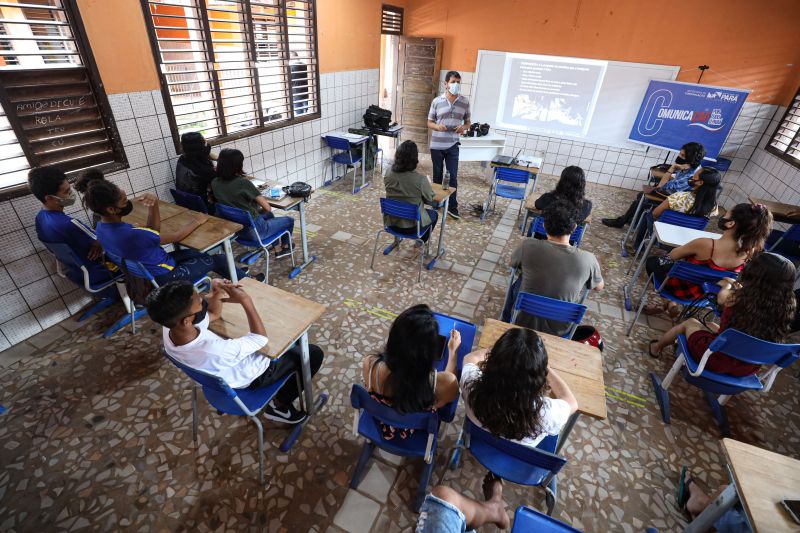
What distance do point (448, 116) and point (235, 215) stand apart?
3.30m

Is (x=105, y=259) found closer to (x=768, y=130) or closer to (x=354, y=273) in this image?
(x=354, y=273)

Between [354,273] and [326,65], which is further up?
[326,65]

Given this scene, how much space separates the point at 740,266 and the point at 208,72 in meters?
5.31

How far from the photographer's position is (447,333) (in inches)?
87.2

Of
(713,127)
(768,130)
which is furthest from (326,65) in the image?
(768,130)

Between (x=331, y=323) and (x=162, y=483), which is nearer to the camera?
(x=162, y=483)

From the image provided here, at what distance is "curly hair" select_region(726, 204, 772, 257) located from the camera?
277 cm

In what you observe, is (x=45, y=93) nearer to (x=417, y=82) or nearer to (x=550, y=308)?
(x=550, y=308)

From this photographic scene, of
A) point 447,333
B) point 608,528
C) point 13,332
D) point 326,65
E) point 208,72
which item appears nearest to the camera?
point 608,528

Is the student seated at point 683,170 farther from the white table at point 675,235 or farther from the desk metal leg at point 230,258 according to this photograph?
the desk metal leg at point 230,258

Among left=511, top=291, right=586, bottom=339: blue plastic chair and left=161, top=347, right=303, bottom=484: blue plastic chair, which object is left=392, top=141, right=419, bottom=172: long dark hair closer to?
left=511, top=291, right=586, bottom=339: blue plastic chair

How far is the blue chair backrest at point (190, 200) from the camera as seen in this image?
135 inches

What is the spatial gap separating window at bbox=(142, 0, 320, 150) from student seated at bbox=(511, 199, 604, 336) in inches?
142

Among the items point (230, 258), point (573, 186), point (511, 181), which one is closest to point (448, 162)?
point (511, 181)
